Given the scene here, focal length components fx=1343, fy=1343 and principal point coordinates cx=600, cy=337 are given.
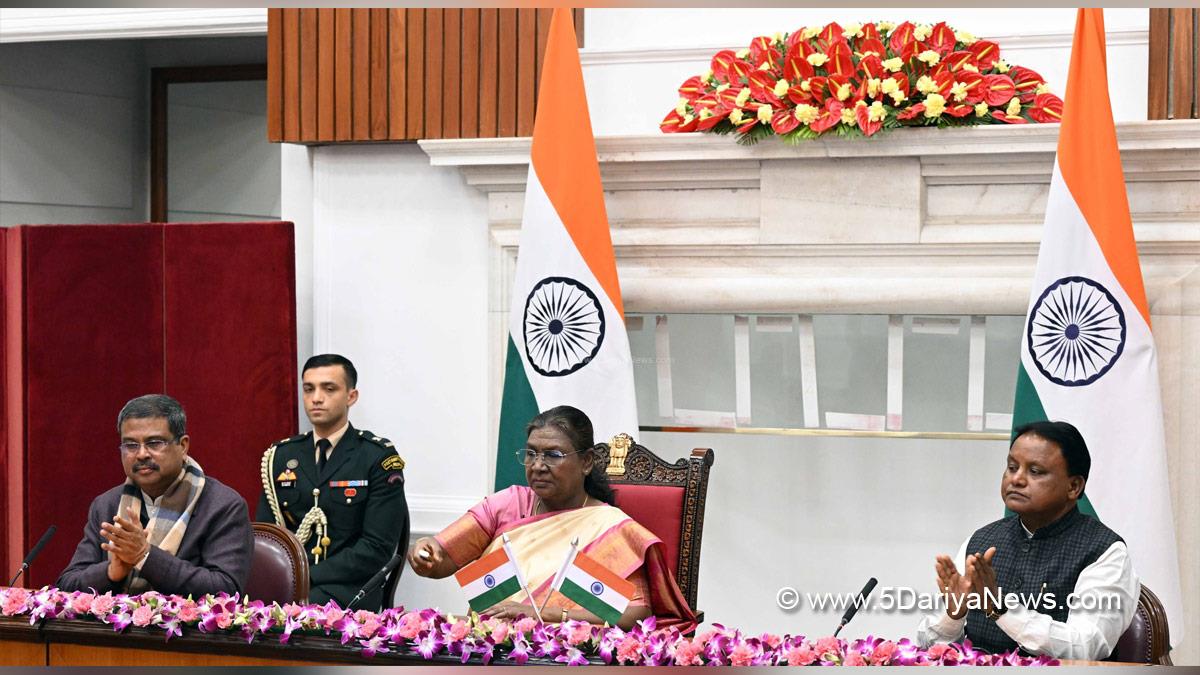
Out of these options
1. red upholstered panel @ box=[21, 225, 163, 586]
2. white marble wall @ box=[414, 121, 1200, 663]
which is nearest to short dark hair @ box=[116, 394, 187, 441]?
red upholstered panel @ box=[21, 225, 163, 586]

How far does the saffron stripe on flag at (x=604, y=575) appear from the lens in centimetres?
272

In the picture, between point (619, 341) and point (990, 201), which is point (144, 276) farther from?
point (990, 201)

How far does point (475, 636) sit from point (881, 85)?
253 centimetres

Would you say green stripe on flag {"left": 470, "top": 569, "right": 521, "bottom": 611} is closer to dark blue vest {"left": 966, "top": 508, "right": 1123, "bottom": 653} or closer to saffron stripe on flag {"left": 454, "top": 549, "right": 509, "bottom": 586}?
saffron stripe on flag {"left": 454, "top": 549, "right": 509, "bottom": 586}

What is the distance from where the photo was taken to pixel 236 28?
18.2ft

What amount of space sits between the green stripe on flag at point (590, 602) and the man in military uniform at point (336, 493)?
1325 mm

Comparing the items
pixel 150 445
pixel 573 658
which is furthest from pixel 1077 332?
pixel 150 445

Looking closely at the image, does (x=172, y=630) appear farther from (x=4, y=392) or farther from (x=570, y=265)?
(x=4, y=392)

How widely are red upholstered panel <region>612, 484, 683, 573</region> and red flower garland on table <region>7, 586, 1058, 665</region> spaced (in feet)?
3.03

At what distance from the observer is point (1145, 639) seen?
2740mm

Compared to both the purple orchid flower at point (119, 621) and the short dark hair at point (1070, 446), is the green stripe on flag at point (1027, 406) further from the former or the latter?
the purple orchid flower at point (119, 621)

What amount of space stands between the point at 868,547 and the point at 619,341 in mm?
1269

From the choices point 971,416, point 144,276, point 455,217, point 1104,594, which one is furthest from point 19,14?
Result: point 1104,594

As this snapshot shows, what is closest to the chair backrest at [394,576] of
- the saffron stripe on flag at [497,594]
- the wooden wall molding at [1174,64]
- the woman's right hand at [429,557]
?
the woman's right hand at [429,557]
